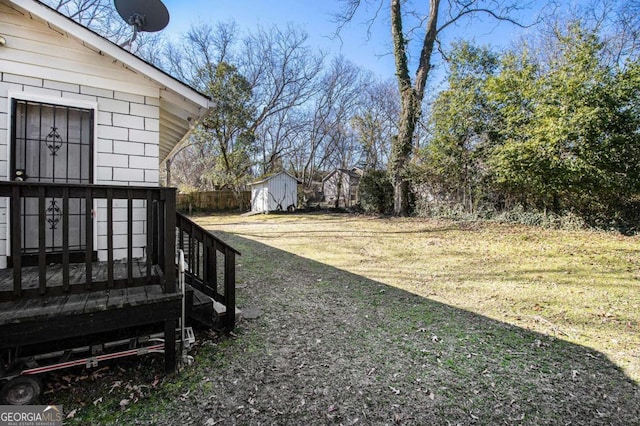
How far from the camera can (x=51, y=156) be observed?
11.7ft

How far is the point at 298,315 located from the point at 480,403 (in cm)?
229

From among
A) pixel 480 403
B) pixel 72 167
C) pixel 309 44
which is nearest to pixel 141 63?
pixel 72 167

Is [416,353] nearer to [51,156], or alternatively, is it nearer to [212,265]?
[212,265]

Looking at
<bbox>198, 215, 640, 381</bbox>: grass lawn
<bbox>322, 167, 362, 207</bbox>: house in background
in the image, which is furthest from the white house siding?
<bbox>322, 167, 362, 207</bbox>: house in background

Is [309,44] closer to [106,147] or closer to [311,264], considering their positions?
[311,264]

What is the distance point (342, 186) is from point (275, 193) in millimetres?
7517

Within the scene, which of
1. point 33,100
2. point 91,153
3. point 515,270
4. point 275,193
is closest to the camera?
point 33,100

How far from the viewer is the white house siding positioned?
10.7 ft

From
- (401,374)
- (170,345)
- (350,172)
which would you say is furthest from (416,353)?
(350,172)

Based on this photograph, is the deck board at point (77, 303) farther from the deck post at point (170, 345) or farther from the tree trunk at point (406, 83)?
the tree trunk at point (406, 83)

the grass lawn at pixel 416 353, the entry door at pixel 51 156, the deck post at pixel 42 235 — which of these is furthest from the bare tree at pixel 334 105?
the deck post at pixel 42 235

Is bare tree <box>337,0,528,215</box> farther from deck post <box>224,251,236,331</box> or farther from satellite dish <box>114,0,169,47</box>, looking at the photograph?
deck post <box>224,251,236,331</box>

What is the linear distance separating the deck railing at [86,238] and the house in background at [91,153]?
0.01 m

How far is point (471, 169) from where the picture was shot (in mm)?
11906
